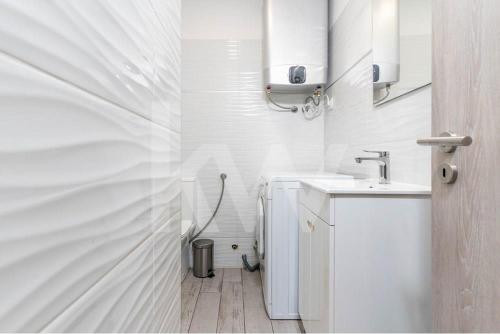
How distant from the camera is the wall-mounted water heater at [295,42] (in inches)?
87.4

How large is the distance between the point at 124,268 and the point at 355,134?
1.79 m

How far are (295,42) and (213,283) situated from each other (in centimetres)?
205

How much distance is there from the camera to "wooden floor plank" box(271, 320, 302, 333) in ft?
5.54

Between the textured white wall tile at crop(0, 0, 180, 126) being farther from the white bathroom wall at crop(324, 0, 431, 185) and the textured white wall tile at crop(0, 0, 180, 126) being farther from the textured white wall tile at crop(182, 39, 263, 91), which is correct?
the textured white wall tile at crop(182, 39, 263, 91)

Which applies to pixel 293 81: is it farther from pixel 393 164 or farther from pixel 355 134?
pixel 393 164

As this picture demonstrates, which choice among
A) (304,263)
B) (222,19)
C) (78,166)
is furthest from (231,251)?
(78,166)

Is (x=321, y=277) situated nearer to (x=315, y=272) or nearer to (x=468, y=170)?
(x=315, y=272)

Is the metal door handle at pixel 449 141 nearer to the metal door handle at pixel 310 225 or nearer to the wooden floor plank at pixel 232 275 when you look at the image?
the metal door handle at pixel 310 225

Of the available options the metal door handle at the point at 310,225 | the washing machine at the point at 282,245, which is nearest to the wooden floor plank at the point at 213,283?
the washing machine at the point at 282,245

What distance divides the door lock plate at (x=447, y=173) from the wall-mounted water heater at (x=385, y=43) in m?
0.82

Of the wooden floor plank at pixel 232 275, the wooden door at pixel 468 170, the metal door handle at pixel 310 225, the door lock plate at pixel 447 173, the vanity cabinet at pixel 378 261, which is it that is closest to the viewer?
the wooden door at pixel 468 170

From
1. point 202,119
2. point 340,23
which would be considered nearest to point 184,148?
point 202,119

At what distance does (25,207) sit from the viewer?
26 centimetres

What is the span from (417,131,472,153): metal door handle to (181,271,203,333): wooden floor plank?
1.66 meters
